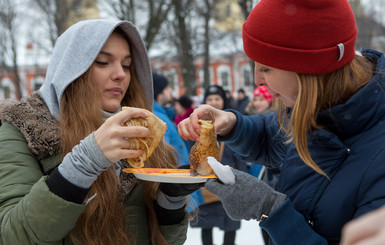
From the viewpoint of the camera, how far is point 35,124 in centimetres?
201

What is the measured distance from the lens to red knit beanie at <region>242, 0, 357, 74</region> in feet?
5.43

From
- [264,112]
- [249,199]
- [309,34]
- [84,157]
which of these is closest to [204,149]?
[249,199]

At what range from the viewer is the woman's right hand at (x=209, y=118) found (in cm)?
230

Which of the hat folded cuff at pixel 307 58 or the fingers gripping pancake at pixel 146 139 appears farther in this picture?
the fingers gripping pancake at pixel 146 139

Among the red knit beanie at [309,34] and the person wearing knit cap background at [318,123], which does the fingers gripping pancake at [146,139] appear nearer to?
the person wearing knit cap background at [318,123]

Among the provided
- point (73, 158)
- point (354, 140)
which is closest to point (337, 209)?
point (354, 140)

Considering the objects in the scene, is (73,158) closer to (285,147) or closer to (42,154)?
(42,154)

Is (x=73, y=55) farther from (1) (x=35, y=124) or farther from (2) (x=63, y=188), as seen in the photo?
(2) (x=63, y=188)

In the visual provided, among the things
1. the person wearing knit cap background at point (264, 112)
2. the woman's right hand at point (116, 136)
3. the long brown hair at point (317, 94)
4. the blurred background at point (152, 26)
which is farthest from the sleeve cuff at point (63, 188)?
the blurred background at point (152, 26)

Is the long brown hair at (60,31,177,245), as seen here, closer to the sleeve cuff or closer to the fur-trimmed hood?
the fur-trimmed hood

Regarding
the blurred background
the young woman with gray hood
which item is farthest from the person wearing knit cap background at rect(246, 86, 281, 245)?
the blurred background

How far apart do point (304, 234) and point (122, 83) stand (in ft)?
4.71

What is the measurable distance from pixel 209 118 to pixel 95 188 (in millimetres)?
820

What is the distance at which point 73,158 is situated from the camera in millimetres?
1703
